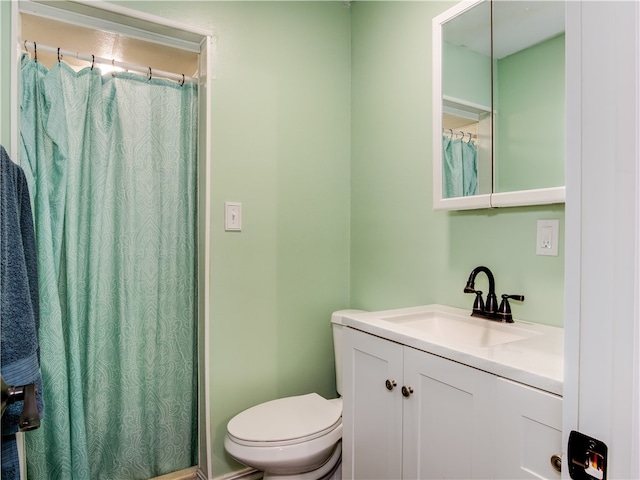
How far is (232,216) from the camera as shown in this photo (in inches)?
69.7

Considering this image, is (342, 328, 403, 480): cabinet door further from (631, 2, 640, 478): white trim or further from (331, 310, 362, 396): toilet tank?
(631, 2, 640, 478): white trim

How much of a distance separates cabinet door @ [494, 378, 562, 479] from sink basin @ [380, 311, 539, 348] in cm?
31

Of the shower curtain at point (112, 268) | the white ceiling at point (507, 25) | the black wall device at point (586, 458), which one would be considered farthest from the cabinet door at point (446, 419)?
the shower curtain at point (112, 268)

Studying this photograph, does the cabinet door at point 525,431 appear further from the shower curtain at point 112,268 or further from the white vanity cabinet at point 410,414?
the shower curtain at point 112,268

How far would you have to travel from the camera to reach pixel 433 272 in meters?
1.65

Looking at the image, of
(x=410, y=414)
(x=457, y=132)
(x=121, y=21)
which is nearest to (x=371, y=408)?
(x=410, y=414)

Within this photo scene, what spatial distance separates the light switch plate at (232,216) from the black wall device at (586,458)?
146 centimetres

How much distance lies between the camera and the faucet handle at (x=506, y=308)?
4.35 ft

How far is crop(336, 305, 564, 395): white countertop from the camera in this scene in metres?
0.82

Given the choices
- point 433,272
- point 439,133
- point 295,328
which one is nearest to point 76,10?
point 439,133

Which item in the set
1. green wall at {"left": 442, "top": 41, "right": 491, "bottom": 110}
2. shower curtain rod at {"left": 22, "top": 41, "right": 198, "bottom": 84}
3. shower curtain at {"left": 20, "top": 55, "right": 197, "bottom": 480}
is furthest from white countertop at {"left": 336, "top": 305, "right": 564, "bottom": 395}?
A: shower curtain rod at {"left": 22, "top": 41, "right": 198, "bottom": 84}

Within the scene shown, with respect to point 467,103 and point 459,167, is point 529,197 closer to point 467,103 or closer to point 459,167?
point 459,167

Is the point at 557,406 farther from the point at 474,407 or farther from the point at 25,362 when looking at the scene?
the point at 25,362

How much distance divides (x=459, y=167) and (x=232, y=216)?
0.97 metres
